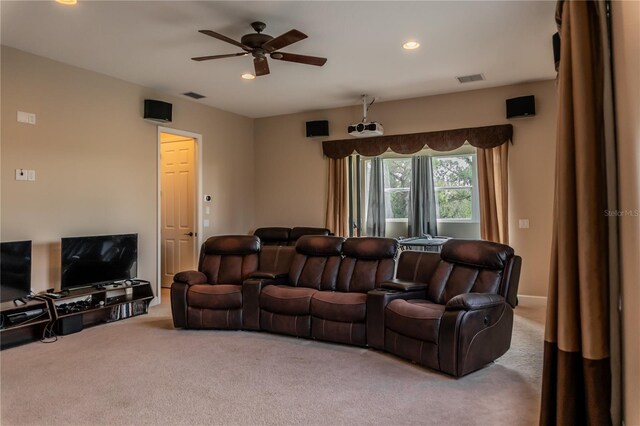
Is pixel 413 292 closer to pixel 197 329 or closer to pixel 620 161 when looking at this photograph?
pixel 197 329

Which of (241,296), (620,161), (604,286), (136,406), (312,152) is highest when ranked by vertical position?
(312,152)

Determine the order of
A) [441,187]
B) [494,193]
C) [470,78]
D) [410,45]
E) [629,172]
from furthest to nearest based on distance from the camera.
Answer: [441,187]
[494,193]
[470,78]
[410,45]
[629,172]

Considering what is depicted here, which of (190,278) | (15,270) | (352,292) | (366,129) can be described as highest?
(366,129)

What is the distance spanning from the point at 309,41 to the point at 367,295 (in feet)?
8.36

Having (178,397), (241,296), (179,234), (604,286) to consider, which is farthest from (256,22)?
(179,234)

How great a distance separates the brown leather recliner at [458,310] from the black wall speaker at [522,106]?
2587 mm

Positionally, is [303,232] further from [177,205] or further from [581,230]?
[581,230]

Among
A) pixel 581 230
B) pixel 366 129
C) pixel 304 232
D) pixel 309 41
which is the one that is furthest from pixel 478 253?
pixel 304 232

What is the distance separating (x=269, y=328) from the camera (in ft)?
13.9

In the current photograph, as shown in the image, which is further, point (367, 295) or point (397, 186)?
point (397, 186)

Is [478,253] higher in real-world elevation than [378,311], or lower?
higher

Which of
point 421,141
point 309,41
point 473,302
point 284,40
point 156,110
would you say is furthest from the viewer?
point 421,141

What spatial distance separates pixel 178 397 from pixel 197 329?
66.0 inches

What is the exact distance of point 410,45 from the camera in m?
4.17
